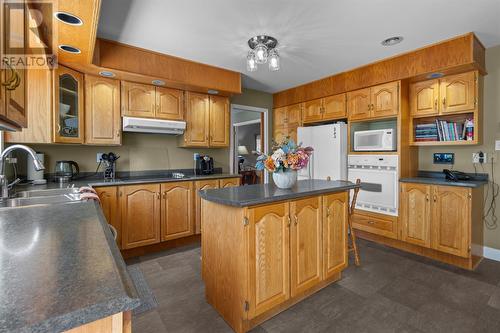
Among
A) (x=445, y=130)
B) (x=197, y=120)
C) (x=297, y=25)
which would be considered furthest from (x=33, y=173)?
(x=445, y=130)

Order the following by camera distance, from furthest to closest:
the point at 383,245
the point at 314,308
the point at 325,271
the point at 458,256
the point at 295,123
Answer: the point at 295,123, the point at 383,245, the point at 458,256, the point at 325,271, the point at 314,308

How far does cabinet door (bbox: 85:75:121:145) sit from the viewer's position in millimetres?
2920

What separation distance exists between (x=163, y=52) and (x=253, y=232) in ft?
8.27

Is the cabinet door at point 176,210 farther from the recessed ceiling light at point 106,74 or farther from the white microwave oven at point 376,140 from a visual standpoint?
the white microwave oven at point 376,140

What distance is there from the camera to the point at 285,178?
2.14m

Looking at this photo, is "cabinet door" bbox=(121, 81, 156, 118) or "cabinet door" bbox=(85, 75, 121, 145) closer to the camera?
"cabinet door" bbox=(85, 75, 121, 145)

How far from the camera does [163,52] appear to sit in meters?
3.04

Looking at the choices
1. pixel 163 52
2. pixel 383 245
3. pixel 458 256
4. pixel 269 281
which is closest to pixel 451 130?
pixel 458 256

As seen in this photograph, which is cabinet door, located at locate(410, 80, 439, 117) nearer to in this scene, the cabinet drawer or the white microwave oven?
the white microwave oven

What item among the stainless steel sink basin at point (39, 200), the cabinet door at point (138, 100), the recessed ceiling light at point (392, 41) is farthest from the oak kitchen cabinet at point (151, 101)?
the recessed ceiling light at point (392, 41)

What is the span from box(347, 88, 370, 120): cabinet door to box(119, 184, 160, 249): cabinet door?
294 centimetres

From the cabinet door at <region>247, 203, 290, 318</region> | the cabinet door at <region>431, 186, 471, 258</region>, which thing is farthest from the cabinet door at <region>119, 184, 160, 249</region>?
the cabinet door at <region>431, 186, 471, 258</region>

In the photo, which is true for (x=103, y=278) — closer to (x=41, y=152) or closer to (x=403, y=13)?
(x=403, y=13)

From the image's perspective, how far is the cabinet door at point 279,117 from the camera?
15.8 feet
